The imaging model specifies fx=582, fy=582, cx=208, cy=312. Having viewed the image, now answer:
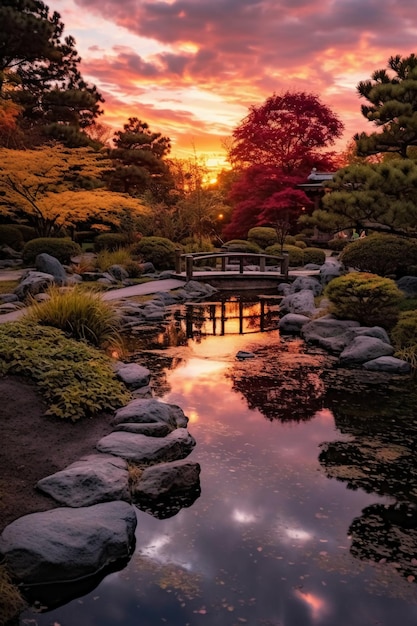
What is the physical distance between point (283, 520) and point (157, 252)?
18.3m

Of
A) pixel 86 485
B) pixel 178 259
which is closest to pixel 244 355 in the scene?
pixel 86 485

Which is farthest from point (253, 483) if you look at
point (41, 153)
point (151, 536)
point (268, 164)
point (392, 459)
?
point (268, 164)

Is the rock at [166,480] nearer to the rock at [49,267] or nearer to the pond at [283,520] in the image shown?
the pond at [283,520]

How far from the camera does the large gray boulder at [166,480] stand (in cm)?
511

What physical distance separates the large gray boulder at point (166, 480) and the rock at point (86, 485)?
0.54 ft

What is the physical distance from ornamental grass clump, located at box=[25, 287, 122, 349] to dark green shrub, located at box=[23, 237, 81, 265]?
10741mm

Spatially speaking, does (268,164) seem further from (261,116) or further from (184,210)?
(184,210)

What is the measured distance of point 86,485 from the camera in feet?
15.8

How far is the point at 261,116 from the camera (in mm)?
29047

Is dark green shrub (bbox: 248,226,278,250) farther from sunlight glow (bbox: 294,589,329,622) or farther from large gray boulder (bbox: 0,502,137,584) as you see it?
sunlight glow (bbox: 294,589,329,622)

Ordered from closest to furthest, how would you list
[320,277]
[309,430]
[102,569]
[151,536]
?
[102,569]
[151,536]
[309,430]
[320,277]

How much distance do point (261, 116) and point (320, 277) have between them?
41.9 ft

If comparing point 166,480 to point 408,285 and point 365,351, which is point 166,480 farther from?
point 408,285

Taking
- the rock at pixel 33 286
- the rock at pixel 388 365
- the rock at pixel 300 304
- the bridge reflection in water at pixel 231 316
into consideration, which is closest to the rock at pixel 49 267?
the rock at pixel 33 286
